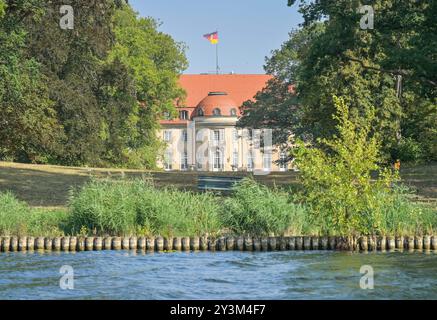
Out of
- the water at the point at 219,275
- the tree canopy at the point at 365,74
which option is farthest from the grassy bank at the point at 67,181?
the water at the point at 219,275

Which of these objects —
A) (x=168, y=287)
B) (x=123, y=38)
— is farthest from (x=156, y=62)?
(x=168, y=287)

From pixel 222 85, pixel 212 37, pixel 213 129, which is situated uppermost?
pixel 212 37

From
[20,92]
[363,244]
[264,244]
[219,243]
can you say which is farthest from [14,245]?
[20,92]

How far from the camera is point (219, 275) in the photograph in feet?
68.3

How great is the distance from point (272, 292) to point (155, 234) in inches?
301

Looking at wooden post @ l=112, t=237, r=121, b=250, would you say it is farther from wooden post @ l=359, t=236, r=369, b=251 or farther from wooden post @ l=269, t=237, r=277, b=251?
wooden post @ l=359, t=236, r=369, b=251

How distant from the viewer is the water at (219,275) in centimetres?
1873

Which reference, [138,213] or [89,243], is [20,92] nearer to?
[138,213]

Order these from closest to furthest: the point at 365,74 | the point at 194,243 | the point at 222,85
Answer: the point at 194,243 < the point at 365,74 < the point at 222,85

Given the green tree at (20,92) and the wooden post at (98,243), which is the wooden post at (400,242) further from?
the green tree at (20,92)

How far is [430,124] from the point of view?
183 feet

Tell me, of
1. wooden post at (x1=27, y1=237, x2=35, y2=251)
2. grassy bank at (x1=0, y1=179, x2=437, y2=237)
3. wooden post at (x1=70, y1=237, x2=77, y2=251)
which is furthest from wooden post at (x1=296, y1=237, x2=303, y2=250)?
wooden post at (x1=27, y1=237, x2=35, y2=251)

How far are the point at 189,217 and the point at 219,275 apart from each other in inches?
241

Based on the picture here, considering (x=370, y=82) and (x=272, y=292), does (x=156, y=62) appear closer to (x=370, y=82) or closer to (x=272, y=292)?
(x=370, y=82)
